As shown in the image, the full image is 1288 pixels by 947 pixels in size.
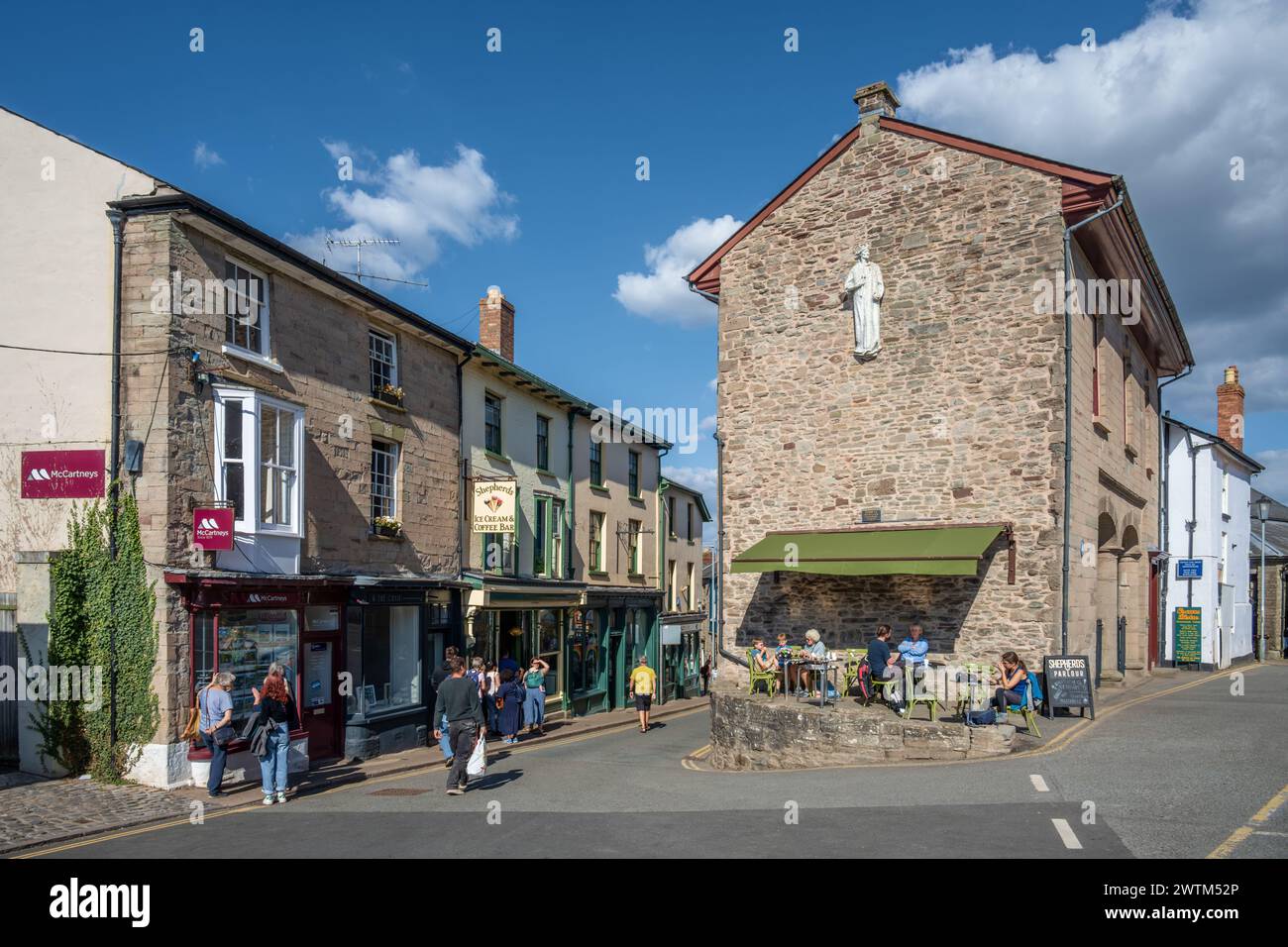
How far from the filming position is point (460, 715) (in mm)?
12703

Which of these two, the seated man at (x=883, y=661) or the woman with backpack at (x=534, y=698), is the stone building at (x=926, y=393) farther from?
the woman with backpack at (x=534, y=698)

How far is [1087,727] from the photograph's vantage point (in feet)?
49.2

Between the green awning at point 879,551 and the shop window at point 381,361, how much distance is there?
7.69m

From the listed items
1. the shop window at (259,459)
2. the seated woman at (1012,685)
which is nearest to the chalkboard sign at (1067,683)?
the seated woman at (1012,685)

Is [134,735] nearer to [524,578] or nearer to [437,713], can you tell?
[437,713]

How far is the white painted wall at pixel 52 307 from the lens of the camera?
1430 cm

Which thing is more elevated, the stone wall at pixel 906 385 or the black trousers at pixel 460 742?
the stone wall at pixel 906 385

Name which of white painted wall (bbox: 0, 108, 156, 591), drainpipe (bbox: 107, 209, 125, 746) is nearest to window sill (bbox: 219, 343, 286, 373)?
drainpipe (bbox: 107, 209, 125, 746)

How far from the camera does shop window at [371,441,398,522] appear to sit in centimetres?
1922

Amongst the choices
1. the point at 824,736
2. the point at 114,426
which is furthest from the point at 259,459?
the point at 824,736

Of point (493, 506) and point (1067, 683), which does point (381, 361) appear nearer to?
point (493, 506)

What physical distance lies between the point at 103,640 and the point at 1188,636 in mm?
25937

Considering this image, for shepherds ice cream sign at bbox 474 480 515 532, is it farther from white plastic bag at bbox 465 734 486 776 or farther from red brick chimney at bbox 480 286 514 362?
white plastic bag at bbox 465 734 486 776
